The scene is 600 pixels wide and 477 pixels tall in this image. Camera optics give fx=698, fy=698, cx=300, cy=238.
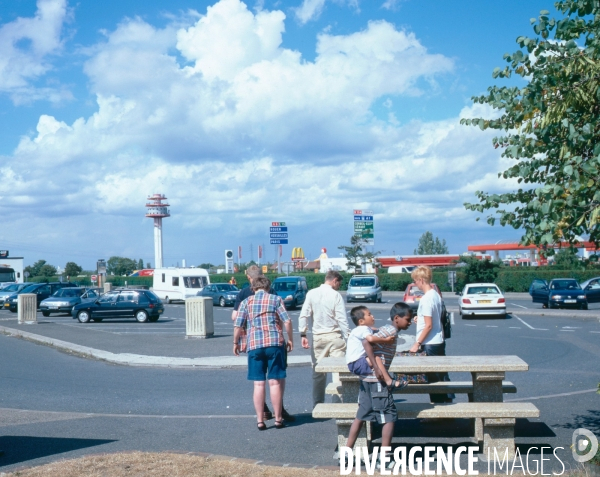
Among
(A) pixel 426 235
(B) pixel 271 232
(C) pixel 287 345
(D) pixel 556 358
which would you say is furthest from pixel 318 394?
(A) pixel 426 235

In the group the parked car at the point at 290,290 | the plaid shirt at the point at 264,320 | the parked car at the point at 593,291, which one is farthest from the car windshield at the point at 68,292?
the plaid shirt at the point at 264,320

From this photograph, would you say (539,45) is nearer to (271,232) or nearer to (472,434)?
(472,434)

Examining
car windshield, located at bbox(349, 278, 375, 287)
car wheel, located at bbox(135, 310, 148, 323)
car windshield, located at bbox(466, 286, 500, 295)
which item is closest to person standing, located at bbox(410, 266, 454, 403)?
car windshield, located at bbox(466, 286, 500, 295)

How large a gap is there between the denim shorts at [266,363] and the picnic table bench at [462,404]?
0.64m

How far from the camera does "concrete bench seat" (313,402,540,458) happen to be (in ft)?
21.9

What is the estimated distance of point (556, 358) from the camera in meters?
15.0

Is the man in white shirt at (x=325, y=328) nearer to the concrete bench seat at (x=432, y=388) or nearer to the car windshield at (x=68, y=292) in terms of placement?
the concrete bench seat at (x=432, y=388)

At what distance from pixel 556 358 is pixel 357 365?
32.0ft

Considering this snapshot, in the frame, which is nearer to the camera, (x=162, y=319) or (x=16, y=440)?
(x=16, y=440)

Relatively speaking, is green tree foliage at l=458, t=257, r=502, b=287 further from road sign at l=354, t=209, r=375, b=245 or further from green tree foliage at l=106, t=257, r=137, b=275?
green tree foliage at l=106, t=257, r=137, b=275

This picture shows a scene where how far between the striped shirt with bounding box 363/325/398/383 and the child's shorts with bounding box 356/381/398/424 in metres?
0.09

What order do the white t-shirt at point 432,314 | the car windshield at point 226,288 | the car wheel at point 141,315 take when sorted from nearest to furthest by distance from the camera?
1. the white t-shirt at point 432,314
2. the car wheel at point 141,315
3. the car windshield at point 226,288

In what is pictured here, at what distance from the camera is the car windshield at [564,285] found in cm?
3397

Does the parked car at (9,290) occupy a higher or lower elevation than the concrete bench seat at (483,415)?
higher
